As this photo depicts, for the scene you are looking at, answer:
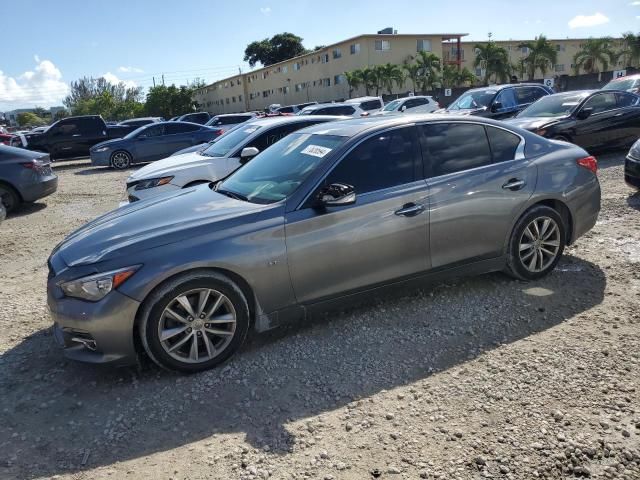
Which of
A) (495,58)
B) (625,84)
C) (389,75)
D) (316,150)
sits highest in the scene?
(495,58)

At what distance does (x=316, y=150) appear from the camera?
4.23 metres

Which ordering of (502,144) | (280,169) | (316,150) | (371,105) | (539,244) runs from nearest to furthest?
(316,150), (280,169), (502,144), (539,244), (371,105)

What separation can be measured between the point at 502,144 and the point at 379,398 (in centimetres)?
265

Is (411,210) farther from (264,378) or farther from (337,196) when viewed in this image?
(264,378)

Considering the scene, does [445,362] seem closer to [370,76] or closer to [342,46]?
[370,76]

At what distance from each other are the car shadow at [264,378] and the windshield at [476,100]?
10607 mm

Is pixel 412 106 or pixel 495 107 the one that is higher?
pixel 412 106

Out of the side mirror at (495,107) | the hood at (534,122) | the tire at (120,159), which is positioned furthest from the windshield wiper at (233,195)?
the tire at (120,159)

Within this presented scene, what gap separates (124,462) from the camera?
279 cm

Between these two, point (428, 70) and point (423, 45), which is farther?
point (423, 45)

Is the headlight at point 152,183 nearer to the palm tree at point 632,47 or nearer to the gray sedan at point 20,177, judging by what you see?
the gray sedan at point 20,177

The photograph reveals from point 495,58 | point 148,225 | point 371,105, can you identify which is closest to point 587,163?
point 148,225

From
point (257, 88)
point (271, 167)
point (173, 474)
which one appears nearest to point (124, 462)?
point (173, 474)

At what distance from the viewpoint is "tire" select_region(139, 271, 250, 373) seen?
11.1 feet
